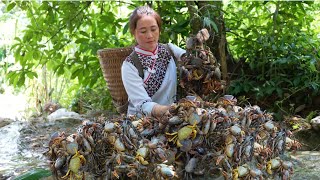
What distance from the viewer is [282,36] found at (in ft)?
9.61

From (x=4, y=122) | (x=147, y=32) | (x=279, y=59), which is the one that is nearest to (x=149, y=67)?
(x=147, y=32)

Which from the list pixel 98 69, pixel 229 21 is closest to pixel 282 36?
pixel 229 21

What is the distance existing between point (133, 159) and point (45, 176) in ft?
1.99

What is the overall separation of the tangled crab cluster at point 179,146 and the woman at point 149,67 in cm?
59

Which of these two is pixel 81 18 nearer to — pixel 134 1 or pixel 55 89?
pixel 134 1

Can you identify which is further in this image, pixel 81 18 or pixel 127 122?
pixel 81 18

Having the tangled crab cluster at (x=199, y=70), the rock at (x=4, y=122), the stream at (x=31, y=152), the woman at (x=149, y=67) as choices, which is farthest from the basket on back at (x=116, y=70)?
the rock at (x=4, y=122)

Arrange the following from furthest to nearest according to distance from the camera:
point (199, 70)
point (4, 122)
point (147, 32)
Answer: point (4, 122) < point (147, 32) < point (199, 70)

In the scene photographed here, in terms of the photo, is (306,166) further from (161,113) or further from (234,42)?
(234,42)

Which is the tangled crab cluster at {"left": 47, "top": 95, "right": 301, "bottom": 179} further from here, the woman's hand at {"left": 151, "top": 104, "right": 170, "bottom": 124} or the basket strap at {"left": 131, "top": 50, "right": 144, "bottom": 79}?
the basket strap at {"left": 131, "top": 50, "right": 144, "bottom": 79}

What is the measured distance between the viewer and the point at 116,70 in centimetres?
234

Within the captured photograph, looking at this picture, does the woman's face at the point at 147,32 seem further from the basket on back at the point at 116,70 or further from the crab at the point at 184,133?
the crab at the point at 184,133

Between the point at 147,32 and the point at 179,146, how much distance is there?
80cm

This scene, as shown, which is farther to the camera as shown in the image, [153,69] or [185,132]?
[153,69]
